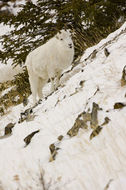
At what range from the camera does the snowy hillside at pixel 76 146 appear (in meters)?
2.04

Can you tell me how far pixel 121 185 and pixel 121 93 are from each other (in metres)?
1.65

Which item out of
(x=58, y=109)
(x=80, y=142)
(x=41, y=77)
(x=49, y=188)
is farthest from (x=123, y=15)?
(x=49, y=188)

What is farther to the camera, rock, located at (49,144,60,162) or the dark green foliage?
the dark green foliage

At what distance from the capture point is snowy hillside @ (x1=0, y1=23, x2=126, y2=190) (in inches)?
80.4

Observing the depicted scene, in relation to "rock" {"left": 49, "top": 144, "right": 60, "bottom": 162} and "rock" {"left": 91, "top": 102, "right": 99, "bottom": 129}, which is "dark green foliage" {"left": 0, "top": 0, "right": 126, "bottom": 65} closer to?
"rock" {"left": 91, "top": 102, "right": 99, "bottom": 129}

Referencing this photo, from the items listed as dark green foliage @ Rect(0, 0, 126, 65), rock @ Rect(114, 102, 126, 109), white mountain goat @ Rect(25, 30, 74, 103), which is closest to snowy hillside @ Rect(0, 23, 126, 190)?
rock @ Rect(114, 102, 126, 109)

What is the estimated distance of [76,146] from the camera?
2596 mm

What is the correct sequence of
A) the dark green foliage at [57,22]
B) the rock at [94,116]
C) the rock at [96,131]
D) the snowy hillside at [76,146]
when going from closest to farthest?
the snowy hillside at [76,146] → the rock at [96,131] → the rock at [94,116] → the dark green foliage at [57,22]

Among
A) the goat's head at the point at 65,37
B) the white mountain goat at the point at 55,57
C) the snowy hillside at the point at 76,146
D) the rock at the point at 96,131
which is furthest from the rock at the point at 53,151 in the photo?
the goat's head at the point at 65,37

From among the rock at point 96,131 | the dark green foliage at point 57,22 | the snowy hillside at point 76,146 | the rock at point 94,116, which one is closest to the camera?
the snowy hillside at point 76,146

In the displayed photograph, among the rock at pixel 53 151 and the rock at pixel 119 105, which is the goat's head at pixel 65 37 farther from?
the rock at pixel 53 151

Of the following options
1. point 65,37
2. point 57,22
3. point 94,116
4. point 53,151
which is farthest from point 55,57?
point 53,151

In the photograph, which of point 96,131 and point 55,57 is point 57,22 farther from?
point 96,131

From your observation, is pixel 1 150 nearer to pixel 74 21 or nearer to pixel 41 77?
pixel 41 77
